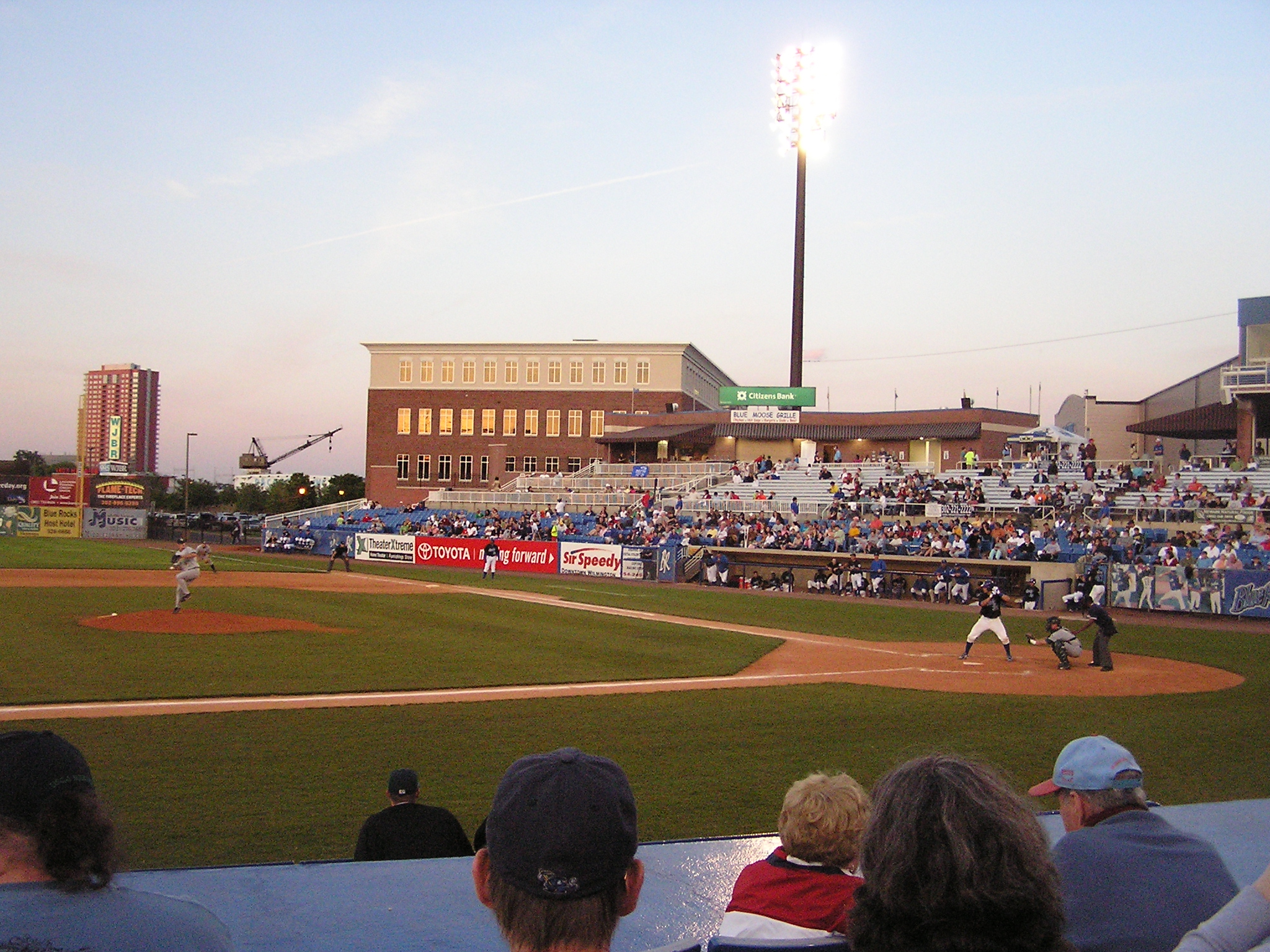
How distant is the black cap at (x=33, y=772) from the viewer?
2.45 metres

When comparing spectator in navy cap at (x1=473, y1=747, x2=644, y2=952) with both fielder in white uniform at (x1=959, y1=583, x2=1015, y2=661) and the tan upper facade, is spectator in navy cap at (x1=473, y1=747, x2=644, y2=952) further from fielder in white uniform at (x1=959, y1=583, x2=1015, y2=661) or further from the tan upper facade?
the tan upper facade

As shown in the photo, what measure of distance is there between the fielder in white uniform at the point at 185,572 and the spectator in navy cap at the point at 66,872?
21081 millimetres

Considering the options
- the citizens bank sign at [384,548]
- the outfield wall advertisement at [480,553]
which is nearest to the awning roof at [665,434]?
the outfield wall advertisement at [480,553]

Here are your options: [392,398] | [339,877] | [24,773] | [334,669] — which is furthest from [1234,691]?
[392,398]

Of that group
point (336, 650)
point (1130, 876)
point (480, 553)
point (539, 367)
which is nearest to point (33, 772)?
point (1130, 876)

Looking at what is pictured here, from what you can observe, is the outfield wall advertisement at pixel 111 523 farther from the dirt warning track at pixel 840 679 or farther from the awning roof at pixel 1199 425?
the awning roof at pixel 1199 425

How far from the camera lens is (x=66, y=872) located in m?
2.42

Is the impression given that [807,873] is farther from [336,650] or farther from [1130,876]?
[336,650]

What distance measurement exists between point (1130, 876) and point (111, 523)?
235 feet

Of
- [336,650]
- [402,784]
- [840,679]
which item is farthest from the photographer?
[336,650]

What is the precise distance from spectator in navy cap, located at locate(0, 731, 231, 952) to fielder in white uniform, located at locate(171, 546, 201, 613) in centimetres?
2108

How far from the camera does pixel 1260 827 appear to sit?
6.59m

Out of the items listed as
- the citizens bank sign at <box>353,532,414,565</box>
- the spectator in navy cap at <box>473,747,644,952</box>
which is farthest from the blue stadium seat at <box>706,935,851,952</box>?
the citizens bank sign at <box>353,532,414,565</box>

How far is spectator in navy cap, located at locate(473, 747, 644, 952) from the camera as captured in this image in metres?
2.17
